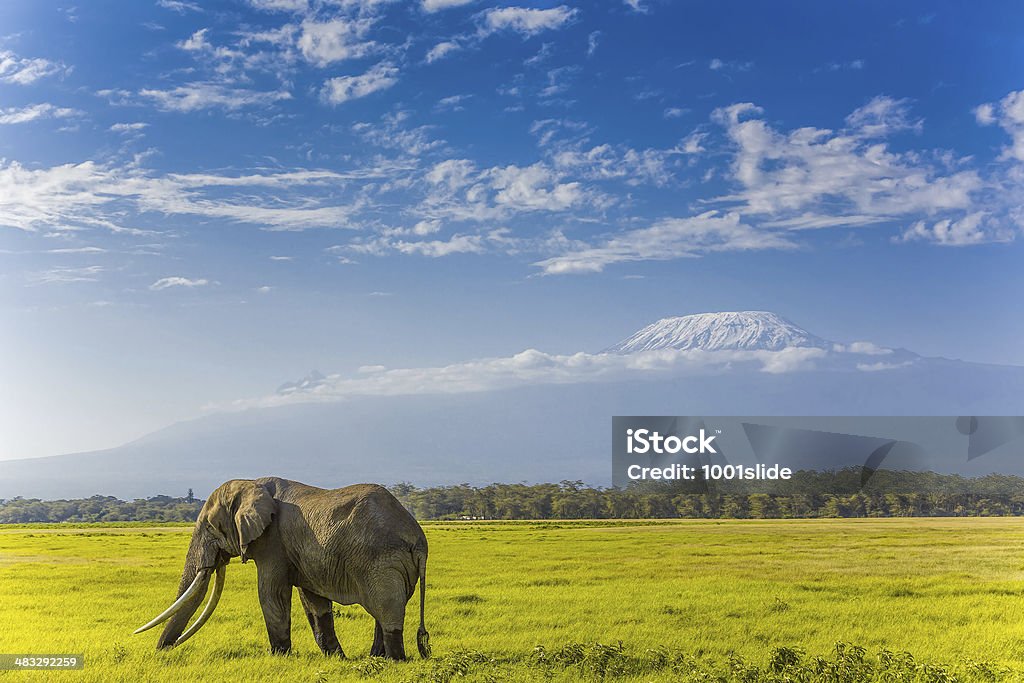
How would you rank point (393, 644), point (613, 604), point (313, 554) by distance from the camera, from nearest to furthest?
point (393, 644) → point (313, 554) → point (613, 604)

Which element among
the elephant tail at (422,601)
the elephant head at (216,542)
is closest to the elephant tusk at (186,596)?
the elephant head at (216,542)

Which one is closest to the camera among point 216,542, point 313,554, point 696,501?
point 313,554

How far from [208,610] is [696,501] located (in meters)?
10.4

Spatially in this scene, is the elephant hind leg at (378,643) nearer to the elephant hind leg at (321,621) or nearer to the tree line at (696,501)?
the elephant hind leg at (321,621)

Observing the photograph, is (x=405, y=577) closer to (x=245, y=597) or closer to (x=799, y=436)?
(x=245, y=597)

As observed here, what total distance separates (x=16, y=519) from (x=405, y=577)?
11.0 meters

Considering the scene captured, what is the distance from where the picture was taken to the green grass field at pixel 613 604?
1005 cm

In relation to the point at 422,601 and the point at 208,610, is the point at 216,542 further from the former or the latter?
the point at 422,601

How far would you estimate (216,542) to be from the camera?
9633 millimetres

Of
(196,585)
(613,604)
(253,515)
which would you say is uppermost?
(253,515)

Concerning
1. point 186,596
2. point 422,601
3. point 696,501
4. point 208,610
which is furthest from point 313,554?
point 696,501

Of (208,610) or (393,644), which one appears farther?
(208,610)

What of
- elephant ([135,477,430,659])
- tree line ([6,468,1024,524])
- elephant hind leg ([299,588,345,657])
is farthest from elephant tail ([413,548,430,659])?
tree line ([6,468,1024,524])

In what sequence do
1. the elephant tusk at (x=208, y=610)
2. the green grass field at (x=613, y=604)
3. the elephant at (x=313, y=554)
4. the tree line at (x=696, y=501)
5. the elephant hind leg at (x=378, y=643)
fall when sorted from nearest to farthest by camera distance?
the elephant at (x=313, y=554), the elephant hind leg at (x=378, y=643), the elephant tusk at (x=208, y=610), the green grass field at (x=613, y=604), the tree line at (x=696, y=501)
